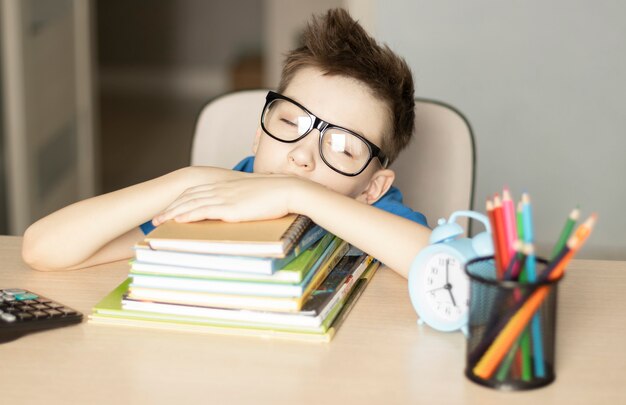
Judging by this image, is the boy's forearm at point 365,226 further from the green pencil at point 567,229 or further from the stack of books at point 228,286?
the green pencil at point 567,229

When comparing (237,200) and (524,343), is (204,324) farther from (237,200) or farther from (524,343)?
(524,343)

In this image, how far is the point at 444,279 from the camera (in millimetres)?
1130

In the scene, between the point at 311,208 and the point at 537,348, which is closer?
the point at 537,348

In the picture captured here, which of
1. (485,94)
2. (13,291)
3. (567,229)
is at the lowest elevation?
(13,291)

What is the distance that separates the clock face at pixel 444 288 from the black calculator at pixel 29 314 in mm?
440

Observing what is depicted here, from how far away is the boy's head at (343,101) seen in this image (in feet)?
4.76

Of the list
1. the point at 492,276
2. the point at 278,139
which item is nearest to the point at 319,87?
the point at 278,139

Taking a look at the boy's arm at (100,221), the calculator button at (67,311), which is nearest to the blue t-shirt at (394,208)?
the boy's arm at (100,221)

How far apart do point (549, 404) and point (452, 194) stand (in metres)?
0.89

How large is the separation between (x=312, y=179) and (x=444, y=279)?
38 centimetres

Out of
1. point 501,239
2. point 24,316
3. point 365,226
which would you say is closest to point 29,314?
point 24,316

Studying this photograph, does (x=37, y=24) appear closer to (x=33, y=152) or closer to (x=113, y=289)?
(x=33, y=152)

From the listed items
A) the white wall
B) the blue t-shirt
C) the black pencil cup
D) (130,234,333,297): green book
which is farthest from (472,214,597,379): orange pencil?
the white wall

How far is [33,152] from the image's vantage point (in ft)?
10.3
